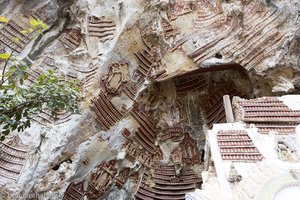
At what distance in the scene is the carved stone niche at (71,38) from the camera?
24.1 feet

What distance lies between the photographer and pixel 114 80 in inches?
281

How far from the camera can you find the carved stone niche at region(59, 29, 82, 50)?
24.1ft

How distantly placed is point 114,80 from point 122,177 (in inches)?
76.3

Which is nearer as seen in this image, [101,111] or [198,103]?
[101,111]

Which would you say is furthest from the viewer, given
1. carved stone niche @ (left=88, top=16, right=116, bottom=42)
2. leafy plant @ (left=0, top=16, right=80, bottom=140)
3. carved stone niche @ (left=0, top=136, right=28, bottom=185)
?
carved stone niche @ (left=88, top=16, right=116, bottom=42)

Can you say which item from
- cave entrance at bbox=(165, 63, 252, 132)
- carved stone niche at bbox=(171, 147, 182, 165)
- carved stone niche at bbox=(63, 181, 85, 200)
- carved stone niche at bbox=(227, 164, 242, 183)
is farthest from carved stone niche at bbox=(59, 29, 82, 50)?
carved stone niche at bbox=(227, 164, 242, 183)

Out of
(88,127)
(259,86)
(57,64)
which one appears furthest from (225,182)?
(57,64)

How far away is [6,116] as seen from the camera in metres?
3.71

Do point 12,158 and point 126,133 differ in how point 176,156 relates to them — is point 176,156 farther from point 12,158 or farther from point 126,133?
point 12,158

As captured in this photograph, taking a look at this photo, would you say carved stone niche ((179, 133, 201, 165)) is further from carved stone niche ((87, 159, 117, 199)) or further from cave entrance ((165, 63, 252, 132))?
carved stone niche ((87, 159, 117, 199))

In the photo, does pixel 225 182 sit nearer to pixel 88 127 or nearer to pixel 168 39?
pixel 88 127

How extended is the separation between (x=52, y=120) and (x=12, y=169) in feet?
3.57

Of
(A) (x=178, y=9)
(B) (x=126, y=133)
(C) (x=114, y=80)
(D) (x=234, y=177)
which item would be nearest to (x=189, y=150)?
(B) (x=126, y=133)

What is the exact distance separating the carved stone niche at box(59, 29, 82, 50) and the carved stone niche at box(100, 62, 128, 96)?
907 millimetres
